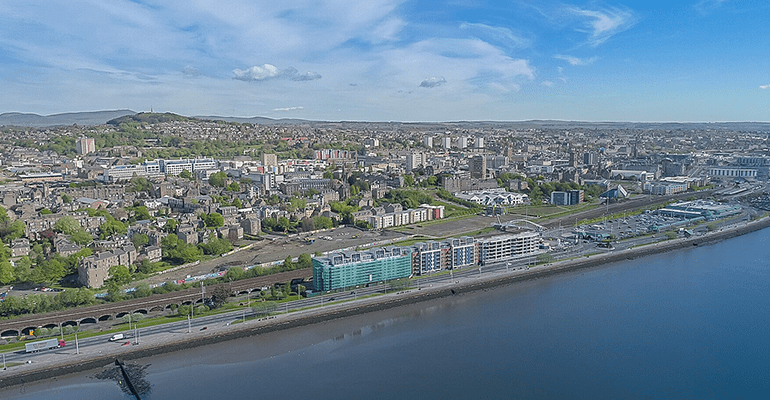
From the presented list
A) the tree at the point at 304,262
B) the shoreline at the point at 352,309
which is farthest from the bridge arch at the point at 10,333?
the tree at the point at 304,262

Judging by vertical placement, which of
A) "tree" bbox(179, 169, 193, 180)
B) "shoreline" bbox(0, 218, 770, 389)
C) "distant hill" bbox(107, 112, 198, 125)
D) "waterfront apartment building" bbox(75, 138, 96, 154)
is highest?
"distant hill" bbox(107, 112, 198, 125)

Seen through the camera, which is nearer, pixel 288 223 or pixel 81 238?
pixel 81 238

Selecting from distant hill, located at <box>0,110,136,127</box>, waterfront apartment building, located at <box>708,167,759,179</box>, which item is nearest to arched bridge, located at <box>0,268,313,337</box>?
waterfront apartment building, located at <box>708,167,759,179</box>

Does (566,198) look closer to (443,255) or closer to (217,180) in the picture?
(443,255)

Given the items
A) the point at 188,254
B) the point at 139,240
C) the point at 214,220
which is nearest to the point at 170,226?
the point at 214,220

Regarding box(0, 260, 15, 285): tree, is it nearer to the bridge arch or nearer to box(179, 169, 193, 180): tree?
the bridge arch

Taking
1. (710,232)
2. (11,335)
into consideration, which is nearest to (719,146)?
(710,232)
